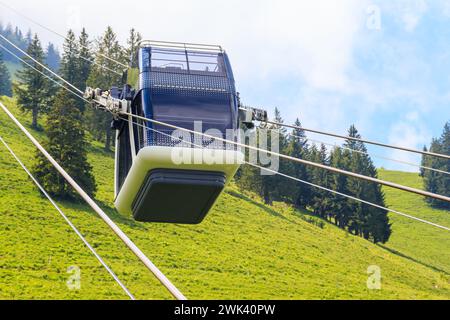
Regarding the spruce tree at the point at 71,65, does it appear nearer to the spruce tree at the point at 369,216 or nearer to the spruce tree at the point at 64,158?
the spruce tree at the point at 64,158

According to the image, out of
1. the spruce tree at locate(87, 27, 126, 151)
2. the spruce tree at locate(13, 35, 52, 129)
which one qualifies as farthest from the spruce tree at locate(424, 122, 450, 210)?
the spruce tree at locate(13, 35, 52, 129)

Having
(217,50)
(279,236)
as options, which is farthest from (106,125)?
(217,50)

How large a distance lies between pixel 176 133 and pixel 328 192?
79807mm

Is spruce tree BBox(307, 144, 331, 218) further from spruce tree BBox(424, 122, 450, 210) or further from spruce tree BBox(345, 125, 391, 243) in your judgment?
spruce tree BBox(424, 122, 450, 210)

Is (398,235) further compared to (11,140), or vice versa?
(398,235)

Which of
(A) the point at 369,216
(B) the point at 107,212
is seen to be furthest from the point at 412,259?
(B) the point at 107,212

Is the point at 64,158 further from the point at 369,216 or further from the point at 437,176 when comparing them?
the point at 437,176

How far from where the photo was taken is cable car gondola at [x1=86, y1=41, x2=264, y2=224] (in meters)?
16.9

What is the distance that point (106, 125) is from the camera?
88.2 m

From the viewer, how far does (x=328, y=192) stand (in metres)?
95.3

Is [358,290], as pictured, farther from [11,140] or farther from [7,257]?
[11,140]

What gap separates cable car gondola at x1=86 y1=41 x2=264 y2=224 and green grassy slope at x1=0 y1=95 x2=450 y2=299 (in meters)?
24.8
